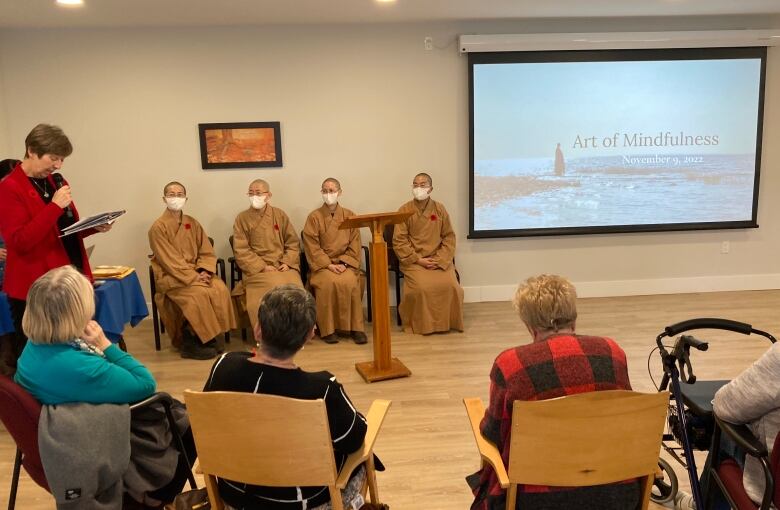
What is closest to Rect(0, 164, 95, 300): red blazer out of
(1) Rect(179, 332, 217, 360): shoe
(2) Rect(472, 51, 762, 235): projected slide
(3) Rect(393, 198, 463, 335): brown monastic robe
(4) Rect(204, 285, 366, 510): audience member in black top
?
(1) Rect(179, 332, 217, 360): shoe

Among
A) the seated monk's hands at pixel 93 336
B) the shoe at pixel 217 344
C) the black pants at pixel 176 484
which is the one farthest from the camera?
the shoe at pixel 217 344

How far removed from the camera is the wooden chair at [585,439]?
161cm

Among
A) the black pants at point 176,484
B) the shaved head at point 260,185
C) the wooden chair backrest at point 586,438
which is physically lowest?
the black pants at point 176,484

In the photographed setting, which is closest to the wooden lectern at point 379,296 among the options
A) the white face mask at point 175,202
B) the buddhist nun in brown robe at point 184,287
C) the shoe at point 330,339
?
the shoe at point 330,339

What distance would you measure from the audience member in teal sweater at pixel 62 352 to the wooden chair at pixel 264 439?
0.42m

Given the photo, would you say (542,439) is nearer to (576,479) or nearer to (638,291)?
(576,479)

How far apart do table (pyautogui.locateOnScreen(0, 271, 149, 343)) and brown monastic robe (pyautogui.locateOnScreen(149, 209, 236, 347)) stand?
1.58ft

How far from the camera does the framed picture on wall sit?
5367 mm

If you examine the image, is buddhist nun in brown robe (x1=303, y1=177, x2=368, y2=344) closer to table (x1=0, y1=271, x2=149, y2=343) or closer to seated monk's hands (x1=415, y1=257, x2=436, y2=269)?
seated monk's hands (x1=415, y1=257, x2=436, y2=269)

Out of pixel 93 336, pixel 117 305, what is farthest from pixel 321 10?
pixel 93 336

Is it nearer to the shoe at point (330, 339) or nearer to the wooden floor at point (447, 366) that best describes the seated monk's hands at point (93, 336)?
the wooden floor at point (447, 366)

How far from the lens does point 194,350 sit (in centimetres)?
457

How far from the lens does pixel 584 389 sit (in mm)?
1710

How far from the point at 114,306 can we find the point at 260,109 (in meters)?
2.34
